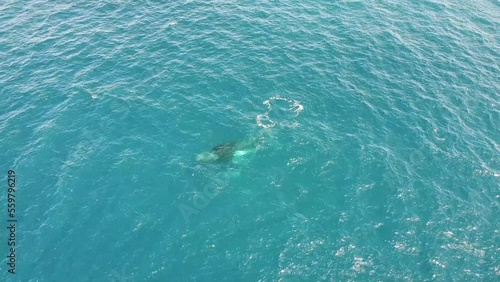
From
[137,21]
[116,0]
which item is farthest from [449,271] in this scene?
[116,0]

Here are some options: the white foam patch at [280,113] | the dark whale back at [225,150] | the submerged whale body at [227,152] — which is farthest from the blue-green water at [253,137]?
the dark whale back at [225,150]

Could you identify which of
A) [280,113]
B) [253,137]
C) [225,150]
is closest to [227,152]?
[225,150]

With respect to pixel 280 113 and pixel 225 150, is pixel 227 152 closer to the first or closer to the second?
pixel 225 150

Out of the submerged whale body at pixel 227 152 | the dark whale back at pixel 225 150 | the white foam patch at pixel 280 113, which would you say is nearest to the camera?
the submerged whale body at pixel 227 152

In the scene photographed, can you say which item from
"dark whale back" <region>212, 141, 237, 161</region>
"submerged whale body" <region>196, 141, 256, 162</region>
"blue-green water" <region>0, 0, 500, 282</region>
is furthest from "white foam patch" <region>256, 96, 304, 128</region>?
"dark whale back" <region>212, 141, 237, 161</region>

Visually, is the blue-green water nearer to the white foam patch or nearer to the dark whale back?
the white foam patch

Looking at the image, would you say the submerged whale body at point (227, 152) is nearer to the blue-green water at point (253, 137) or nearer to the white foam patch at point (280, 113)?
the blue-green water at point (253, 137)
